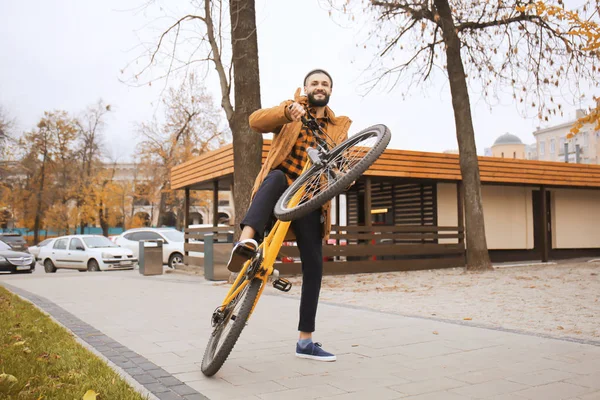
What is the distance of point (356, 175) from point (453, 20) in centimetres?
1313

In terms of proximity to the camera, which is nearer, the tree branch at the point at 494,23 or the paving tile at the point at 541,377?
the paving tile at the point at 541,377

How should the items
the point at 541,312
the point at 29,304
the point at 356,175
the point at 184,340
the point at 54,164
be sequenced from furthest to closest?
the point at 54,164 < the point at 29,304 < the point at 541,312 < the point at 184,340 < the point at 356,175

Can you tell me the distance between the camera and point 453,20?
15.2m

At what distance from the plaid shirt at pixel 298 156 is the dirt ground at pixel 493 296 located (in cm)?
340

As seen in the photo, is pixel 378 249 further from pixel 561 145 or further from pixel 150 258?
pixel 561 145

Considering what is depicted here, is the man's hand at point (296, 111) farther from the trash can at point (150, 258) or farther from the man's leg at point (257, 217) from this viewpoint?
the trash can at point (150, 258)

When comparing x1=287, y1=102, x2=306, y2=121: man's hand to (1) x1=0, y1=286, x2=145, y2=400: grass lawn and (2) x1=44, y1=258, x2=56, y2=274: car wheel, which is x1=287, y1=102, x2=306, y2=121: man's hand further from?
(2) x1=44, y1=258, x2=56, y2=274: car wheel

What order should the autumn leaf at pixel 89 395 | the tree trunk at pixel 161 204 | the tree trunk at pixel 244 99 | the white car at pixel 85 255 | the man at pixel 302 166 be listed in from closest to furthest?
the autumn leaf at pixel 89 395 → the man at pixel 302 166 → the tree trunk at pixel 244 99 → the white car at pixel 85 255 → the tree trunk at pixel 161 204

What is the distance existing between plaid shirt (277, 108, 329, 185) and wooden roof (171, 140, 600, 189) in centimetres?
931

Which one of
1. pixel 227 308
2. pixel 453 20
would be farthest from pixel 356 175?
pixel 453 20

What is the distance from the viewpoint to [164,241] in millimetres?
21453

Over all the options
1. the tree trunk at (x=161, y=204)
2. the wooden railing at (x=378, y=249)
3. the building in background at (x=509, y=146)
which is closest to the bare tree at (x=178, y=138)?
the tree trunk at (x=161, y=204)

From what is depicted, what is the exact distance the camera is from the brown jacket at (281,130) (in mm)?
3990

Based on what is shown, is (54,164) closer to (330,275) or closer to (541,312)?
(330,275)
